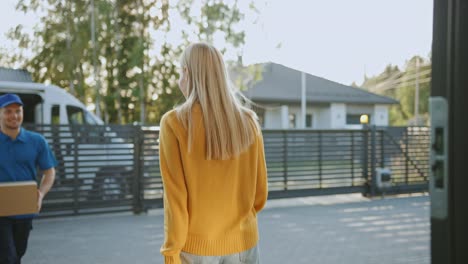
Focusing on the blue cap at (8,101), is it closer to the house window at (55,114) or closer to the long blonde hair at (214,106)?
the long blonde hair at (214,106)

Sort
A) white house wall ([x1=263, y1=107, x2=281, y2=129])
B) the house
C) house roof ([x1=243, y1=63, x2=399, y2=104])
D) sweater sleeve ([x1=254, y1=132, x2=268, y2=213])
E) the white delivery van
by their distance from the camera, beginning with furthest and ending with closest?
white house wall ([x1=263, y1=107, x2=281, y2=129]) → the house → house roof ([x1=243, y1=63, x2=399, y2=104]) → the white delivery van → sweater sleeve ([x1=254, y1=132, x2=268, y2=213])

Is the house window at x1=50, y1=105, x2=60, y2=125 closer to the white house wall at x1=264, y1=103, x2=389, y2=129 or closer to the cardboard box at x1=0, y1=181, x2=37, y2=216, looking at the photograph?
the cardboard box at x1=0, y1=181, x2=37, y2=216

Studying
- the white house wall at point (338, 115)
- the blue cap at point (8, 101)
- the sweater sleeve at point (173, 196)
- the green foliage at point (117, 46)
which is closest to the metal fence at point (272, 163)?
the blue cap at point (8, 101)

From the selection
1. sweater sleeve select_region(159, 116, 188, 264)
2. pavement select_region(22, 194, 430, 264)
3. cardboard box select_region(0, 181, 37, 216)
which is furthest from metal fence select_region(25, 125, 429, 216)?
sweater sleeve select_region(159, 116, 188, 264)

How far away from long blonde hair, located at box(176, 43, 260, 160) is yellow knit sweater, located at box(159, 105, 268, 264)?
0.04 meters

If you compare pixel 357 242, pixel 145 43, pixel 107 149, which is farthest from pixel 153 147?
pixel 145 43

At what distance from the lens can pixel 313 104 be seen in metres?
28.5

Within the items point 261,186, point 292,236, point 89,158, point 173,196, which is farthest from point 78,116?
point 173,196

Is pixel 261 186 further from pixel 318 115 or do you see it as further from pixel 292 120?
pixel 292 120

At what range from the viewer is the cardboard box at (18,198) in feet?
11.2

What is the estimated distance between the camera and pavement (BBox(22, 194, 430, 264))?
20.5 feet

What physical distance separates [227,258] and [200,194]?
0.35 metres

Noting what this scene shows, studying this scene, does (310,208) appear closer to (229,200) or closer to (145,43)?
(229,200)

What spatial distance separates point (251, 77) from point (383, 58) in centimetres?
1516
